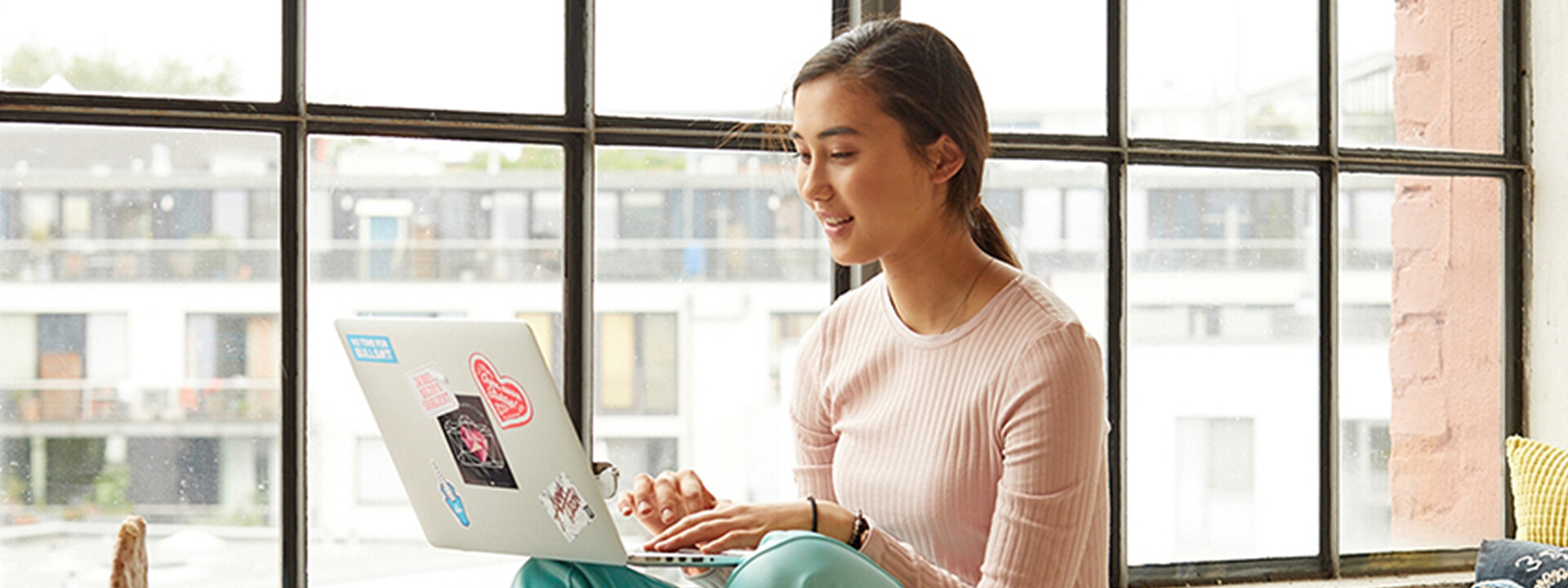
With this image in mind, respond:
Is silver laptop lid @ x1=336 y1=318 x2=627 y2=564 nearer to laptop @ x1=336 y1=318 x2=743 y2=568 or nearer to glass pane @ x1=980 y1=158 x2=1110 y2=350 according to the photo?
laptop @ x1=336 y1=318 x2=743 y2=568

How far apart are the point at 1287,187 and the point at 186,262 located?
1.90m

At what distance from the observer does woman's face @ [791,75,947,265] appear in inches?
60.5

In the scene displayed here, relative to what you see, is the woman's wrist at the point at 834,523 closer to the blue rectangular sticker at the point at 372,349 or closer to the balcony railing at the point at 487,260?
the blue rectangular sticker at the point at 372,349

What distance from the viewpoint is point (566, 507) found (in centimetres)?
127

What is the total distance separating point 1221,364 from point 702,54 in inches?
43.5

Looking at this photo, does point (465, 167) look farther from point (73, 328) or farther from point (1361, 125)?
point (1361, 125)

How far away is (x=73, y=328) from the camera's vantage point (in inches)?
74.5

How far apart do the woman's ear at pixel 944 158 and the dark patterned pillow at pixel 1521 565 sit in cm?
112

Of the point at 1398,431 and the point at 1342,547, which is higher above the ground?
the point at 1398,431

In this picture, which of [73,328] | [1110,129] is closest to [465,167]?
[73,328]

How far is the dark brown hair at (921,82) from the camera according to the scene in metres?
1.53

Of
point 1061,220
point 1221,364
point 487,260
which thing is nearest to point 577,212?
point 487,260

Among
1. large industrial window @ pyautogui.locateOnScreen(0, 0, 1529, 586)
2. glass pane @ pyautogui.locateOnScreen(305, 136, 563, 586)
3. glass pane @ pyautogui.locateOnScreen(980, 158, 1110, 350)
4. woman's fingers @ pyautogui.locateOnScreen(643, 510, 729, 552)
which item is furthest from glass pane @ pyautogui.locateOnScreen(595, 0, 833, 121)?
woman's fingers @ pyautogui.locateOnScreen(643, 510, 729, 552)

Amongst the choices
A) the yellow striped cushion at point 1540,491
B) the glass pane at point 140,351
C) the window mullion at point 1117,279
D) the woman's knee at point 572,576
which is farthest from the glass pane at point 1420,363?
the glass pane at point 140,351
